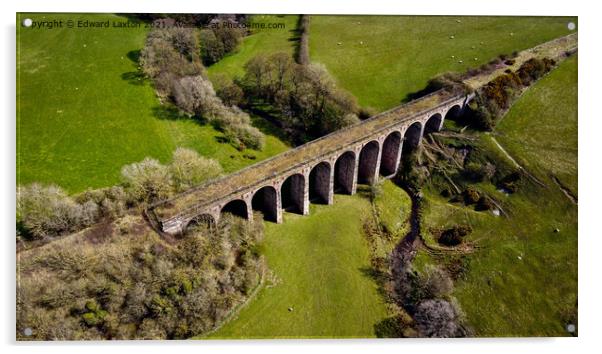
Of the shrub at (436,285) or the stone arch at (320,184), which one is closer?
the shrub at (436,285)

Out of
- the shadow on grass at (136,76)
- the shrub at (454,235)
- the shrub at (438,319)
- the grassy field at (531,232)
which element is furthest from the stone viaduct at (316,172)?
the shadow on grass at (136,76)

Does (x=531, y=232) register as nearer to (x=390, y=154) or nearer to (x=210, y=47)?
(x=390, y=154)

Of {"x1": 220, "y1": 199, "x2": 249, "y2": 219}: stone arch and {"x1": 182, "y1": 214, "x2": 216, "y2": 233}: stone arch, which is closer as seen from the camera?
{"x1": 182, "y1": 214, "x2": 216, "y2": 233}: stone arch

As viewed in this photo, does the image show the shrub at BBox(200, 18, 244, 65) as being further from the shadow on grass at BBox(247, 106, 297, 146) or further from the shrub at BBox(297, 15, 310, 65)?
the shadow on grass at BBox(247, 106, 297, 146)

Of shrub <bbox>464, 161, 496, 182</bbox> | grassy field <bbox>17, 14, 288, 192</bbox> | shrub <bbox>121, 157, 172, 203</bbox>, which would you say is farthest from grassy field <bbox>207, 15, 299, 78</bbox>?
shrub <bbox>464, 161, 496, 182</bbox>

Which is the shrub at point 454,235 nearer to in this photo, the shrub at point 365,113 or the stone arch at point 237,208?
the shrub at point 365,113

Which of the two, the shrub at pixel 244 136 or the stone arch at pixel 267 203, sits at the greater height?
the shrub at pixel 244 136

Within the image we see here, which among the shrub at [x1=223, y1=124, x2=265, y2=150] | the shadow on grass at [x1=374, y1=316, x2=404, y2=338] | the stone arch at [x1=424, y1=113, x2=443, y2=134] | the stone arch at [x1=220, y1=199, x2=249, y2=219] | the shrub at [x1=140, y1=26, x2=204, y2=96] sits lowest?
the shadow on grass at [x1=374, y1=316, x2=404, y2=338]

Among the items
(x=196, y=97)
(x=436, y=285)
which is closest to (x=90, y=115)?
(x=196, y=97)
